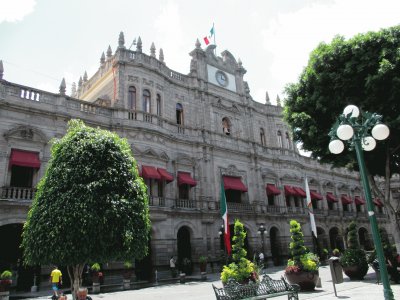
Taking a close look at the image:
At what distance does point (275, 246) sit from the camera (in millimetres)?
30938

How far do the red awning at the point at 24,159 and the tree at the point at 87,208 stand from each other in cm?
841

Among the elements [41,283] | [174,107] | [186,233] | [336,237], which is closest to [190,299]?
[41,283]

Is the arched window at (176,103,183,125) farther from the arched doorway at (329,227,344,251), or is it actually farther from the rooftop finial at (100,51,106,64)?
the arched doorway at (329,227,344,251)

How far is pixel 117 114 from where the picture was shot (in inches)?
889

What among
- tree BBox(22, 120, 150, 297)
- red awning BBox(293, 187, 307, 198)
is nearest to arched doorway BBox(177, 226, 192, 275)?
red awning BBox(293, 187, 307, 198)

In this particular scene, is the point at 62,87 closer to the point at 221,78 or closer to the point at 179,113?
the point at 179,113

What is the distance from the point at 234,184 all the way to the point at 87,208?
19.2m

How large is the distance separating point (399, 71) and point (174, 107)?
16499 mm

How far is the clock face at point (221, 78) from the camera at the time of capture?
3092cm

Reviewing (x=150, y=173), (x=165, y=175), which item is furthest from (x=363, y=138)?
(x=165, y=175)

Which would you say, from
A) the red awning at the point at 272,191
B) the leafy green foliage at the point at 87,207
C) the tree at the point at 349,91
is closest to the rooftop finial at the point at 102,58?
the tree at the point at 349,91

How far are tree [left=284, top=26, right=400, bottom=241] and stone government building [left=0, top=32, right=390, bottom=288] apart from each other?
609 cm

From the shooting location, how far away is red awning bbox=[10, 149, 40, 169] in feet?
58.5

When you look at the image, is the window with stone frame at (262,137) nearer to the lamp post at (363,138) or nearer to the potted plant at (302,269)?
the potted plant at (302,269)
